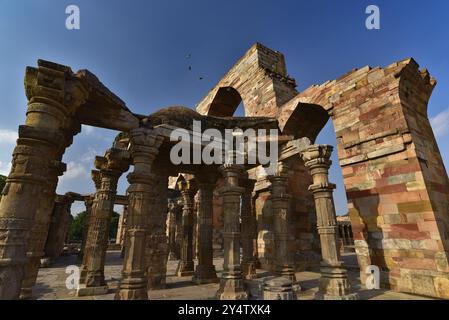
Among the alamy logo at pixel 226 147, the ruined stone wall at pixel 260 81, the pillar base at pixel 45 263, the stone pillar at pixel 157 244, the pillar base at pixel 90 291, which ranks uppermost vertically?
the ruined stone wall at pixel 260 81

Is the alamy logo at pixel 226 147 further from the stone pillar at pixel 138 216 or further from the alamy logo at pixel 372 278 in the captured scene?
the alamy logo at pixel 372 278

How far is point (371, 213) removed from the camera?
A: 686 cm

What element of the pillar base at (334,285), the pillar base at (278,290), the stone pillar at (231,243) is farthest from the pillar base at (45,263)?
the pillar base at (334,285)

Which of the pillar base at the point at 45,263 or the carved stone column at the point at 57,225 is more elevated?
the carved stone column at the point at 57,225

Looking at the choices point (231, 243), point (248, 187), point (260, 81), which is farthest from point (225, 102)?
point (231, 243)

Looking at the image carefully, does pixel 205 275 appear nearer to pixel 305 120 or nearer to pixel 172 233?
pixel 305 120

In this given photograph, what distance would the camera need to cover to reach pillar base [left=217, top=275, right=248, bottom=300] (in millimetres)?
5186

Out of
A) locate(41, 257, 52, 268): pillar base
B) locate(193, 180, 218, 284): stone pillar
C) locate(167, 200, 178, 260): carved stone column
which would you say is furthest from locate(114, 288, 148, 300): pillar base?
locate(167, 200, 178, 260): carved stone column

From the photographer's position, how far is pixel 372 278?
21.1 ft

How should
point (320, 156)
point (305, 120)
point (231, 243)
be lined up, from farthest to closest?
point (305, 120), point (320, 156), point (231, 243)

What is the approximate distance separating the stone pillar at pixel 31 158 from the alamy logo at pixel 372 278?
7.50 m

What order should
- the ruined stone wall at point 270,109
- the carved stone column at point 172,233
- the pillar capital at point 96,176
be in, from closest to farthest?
the pillar capital at point 96,176 < the ruined stone wall at point 270,109 < the carved stone column at point 172,233

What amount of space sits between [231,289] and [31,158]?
4.54m

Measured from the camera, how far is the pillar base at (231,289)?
519 centimetres
